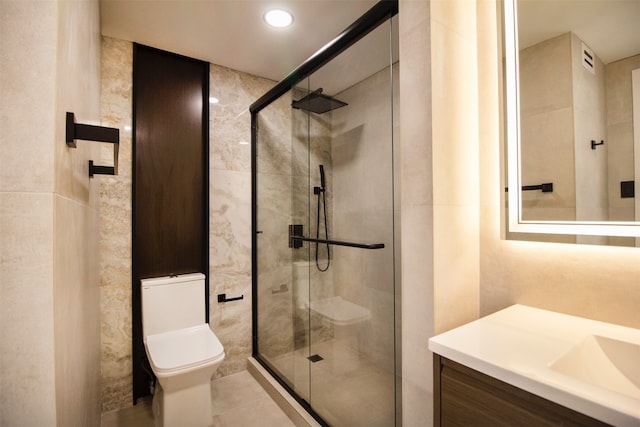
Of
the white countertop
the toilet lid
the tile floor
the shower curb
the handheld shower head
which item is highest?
the handheld shower head

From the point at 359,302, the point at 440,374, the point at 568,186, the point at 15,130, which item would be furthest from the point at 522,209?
the point at 15,130

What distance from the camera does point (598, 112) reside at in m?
1.00

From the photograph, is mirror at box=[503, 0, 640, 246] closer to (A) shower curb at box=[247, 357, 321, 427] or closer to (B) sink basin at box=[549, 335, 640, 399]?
(B) sink basin at box=[549, 335, 640, 399]

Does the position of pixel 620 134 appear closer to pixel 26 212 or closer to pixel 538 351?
pixel 538 351

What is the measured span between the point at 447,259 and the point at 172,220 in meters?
1.97

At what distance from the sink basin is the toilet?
161 cm

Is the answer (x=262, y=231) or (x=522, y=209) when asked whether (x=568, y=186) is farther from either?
(x=262, y=231)

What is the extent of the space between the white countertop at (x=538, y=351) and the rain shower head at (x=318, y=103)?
1.32 m

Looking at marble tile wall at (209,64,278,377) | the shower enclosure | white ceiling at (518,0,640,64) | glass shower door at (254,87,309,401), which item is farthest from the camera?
marble tile wall at (209,64,278,377)

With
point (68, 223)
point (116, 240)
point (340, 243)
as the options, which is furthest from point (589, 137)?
point (116, 240)

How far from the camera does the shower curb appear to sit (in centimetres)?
180

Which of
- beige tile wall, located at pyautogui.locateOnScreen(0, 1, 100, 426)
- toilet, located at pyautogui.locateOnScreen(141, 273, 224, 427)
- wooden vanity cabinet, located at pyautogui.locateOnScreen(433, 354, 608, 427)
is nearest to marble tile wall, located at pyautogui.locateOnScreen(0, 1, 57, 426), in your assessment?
beige tile wall, located at pyautogui.locateOnScreen(0, 1, 100, 426)

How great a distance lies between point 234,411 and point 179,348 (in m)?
0.61

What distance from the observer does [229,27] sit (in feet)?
6.37
